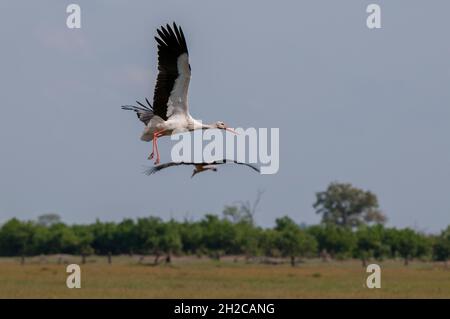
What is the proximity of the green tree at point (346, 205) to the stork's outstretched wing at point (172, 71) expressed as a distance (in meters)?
145

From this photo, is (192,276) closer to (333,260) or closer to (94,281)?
(94,281)

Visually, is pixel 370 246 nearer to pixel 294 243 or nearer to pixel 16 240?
pixel 294 243

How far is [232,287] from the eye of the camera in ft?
188

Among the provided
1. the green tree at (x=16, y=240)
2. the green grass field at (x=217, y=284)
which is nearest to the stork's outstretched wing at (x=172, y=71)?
the green grass field at (x=217, y=284)

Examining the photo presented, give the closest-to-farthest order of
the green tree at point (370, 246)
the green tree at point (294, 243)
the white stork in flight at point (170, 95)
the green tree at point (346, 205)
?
the white stork in flight at point (170, 95) < the green tree at point (294, 243) < the green tree at point (370, 246) < the green tree at point (346, 205)

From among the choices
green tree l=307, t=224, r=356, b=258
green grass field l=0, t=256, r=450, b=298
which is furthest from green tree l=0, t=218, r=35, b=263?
green grass field l=0, t=256, r=450, b=298

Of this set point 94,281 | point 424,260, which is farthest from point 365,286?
point 424,260

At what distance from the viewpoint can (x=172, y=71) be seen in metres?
18.5

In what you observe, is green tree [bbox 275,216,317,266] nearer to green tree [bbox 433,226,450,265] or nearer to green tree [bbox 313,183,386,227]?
green tree [bbox 433,226,450,265]

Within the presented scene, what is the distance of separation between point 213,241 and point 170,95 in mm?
88314

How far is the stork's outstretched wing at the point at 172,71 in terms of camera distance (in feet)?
59.4

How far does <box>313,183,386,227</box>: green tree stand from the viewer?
165 meters

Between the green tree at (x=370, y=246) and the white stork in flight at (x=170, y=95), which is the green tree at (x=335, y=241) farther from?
the white stork in flight at (x=170, y=95)
